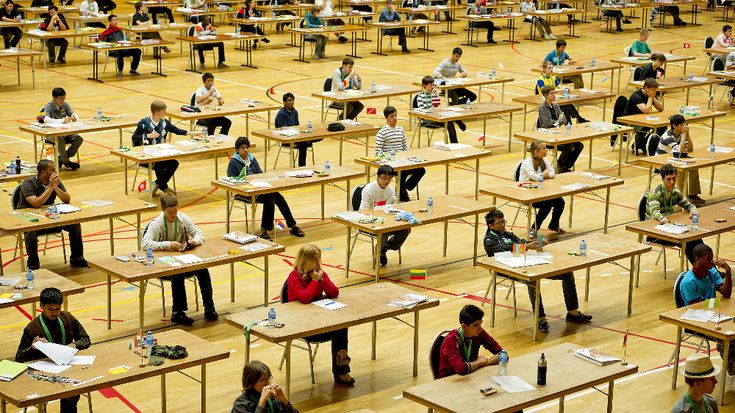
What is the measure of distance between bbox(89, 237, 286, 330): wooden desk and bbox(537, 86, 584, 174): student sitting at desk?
788 cm

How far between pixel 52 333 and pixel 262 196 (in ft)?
20.1

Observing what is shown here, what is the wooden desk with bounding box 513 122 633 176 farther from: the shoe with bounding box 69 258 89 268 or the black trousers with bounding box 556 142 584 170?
the shoe with bounding box 69 258 89 268

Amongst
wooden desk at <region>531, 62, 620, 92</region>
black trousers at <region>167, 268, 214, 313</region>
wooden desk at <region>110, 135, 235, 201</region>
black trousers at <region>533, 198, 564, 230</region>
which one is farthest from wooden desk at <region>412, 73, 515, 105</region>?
black trousers at <region>167, 268, 214, 313</region>

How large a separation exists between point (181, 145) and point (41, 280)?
6.19 meters

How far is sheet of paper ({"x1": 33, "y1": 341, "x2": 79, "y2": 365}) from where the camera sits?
10.0m

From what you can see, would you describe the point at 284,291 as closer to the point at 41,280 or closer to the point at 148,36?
the point at 41,280

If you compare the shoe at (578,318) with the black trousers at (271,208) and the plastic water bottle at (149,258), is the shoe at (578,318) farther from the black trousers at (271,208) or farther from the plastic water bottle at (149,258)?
the plastic water bottle at (149,258)

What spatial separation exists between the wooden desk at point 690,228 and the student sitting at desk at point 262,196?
4744mm

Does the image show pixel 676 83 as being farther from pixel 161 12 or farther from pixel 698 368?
pixel 161 12

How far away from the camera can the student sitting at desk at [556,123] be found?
2000 centimetres

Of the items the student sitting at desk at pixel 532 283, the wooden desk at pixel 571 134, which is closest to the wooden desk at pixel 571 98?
the wooden desk at pixel 571 134

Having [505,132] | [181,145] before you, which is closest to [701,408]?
[181,145]

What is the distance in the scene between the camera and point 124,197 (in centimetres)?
1534

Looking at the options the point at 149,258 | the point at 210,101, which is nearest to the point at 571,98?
the point at 210,101
